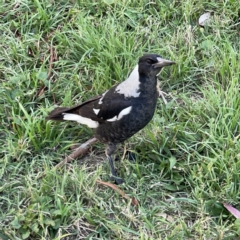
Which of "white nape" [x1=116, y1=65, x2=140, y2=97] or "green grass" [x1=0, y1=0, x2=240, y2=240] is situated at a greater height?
"white nape" [x1=116, y1=65, x2=140, y2=97]

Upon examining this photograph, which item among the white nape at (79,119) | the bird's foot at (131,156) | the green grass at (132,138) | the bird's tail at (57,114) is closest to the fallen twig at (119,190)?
the green grass at (132,138)

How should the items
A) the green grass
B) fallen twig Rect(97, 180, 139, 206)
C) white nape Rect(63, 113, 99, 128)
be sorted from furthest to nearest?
white nape Rect(63, 113, 99, 128)
fallen twig Rect(97, 180, 139, 206)
the green grass

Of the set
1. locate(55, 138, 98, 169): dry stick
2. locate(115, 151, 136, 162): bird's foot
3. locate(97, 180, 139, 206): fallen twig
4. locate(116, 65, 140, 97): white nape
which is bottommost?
locate(97, 180, 139, 206): fallen twig

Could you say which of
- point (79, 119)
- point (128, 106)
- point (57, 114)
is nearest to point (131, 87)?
point (128, 106)

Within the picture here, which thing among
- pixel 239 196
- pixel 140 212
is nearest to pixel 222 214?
pixel 239 196

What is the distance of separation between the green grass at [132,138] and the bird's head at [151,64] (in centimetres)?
42

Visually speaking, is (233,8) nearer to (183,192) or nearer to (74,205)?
(183,192)

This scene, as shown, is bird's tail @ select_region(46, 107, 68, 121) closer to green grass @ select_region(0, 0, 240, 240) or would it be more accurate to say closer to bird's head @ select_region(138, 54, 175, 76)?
green grass @ select_region(0, 0, 240, 240)

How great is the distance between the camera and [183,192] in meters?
2.95

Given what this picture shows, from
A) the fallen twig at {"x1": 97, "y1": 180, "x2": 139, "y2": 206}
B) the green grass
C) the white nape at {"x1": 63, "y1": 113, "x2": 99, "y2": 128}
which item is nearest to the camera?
the green grass

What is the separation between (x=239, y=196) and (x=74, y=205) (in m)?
0.89

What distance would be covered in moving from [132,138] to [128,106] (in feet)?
1.32

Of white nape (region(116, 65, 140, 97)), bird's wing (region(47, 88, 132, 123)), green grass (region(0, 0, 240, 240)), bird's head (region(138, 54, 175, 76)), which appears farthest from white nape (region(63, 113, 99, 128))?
bird's head (region(138, 54, 175, 76))

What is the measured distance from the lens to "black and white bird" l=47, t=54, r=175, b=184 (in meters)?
2.82
